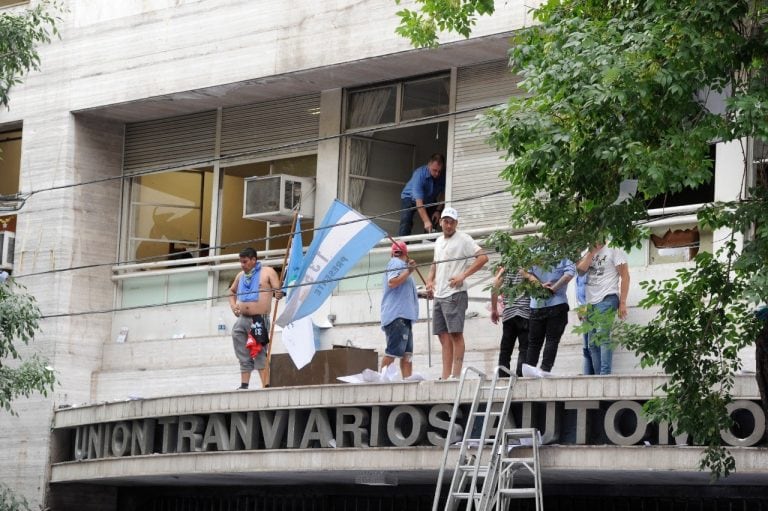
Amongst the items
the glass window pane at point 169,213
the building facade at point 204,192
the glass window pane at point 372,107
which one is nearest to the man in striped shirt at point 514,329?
the building facade at point 204,192

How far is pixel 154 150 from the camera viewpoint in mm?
23594

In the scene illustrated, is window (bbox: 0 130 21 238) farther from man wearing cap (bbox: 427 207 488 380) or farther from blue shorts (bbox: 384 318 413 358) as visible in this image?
man wearing cap (bbox: 427 207 488 380)

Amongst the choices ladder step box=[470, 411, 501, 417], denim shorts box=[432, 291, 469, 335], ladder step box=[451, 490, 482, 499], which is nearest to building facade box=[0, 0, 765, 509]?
denim shorts box=[432, 291, 469, 335]

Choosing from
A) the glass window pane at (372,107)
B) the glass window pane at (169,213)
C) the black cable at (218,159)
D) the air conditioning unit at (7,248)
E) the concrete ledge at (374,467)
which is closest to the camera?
the concrete ledge at (374,467)

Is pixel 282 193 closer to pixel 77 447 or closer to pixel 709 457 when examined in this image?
pixel 77 447

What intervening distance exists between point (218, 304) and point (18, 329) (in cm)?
474

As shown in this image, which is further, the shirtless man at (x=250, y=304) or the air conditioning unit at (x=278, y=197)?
the air conditioning unit at (x=278, y=197)

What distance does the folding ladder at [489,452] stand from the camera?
14.9 metres

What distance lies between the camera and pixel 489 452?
52.1 feet

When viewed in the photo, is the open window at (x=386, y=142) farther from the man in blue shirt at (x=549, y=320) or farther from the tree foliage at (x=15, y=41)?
the man in blue shirt at (x=549, y=320)

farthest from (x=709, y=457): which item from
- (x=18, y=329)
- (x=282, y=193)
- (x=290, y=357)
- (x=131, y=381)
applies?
(x=131, y=381)

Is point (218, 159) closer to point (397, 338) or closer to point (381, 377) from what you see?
point (397, 338)

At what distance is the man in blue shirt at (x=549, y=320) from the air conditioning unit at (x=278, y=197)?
540 cm

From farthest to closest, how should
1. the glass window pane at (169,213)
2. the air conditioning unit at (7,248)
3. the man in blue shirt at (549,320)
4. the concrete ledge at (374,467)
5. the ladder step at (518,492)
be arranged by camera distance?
the glass window pane at (169,213), the air conditioning unit at (7,248), the man in blue shirt at (549,320), the concrete ledge at (374,467), the ladder step at (518,492)
